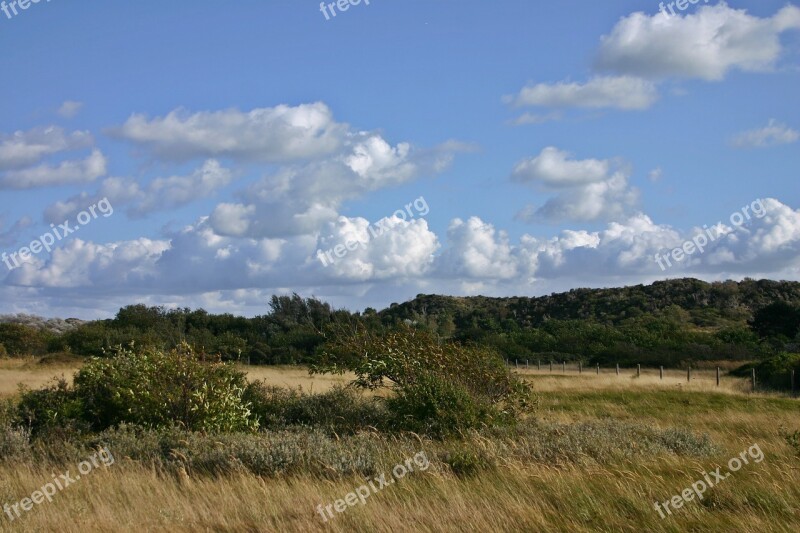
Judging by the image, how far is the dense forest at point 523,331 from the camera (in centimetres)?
5394

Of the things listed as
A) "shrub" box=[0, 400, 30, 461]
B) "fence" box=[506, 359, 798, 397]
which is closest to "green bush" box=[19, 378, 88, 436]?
"shrub" box=[0, 400, 30, 461]

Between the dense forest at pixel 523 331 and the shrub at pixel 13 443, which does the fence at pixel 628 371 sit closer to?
the dense forest at pixel 523 331

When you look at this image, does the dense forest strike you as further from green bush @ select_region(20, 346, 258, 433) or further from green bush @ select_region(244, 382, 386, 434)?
green bush @ select_region(20, 346, 258, 433)

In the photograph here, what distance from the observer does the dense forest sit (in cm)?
5394

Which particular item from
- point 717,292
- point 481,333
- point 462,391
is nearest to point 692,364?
point 481,333

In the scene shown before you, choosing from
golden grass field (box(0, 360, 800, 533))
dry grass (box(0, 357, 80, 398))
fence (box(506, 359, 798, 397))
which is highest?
golden grass field (box(0, 360, 800, 533))

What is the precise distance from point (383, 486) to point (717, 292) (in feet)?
338

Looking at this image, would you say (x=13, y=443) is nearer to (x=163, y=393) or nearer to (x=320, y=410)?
(x=163, y=393)

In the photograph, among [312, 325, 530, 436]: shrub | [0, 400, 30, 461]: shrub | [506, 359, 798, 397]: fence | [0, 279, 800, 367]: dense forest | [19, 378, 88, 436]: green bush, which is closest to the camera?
[0, 400, 30, 461]: shrub

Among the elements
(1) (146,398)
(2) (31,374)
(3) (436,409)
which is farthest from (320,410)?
(2) (31,374)

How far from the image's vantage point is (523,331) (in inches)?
2977

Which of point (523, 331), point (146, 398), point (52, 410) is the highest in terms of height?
point (146, 398)

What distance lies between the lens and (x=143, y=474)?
9.76 meters

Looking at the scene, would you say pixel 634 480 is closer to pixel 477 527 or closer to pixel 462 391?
pixel 477 527
